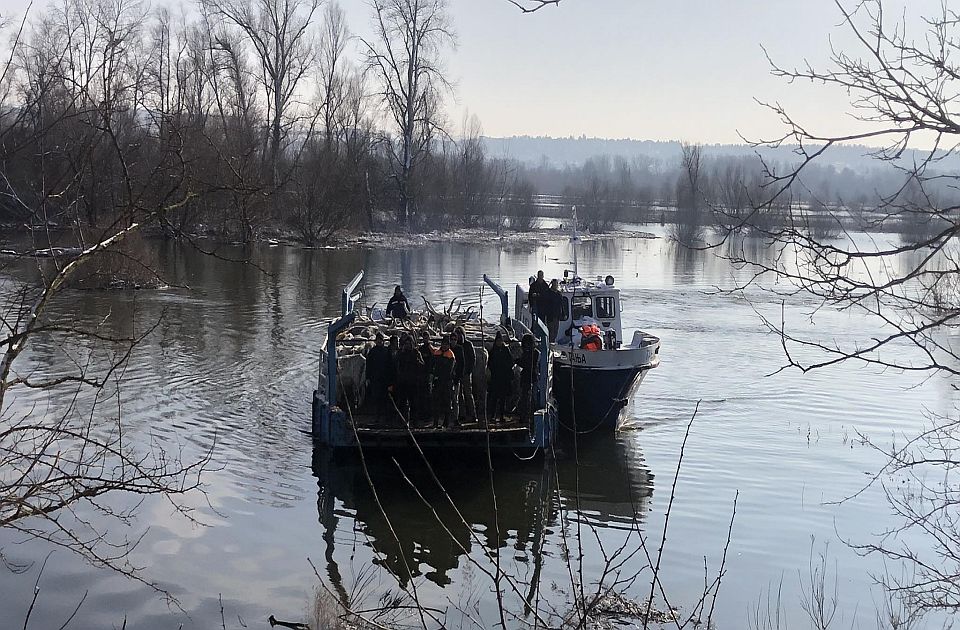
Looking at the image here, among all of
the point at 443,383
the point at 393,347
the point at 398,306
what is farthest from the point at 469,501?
the point at 398,306

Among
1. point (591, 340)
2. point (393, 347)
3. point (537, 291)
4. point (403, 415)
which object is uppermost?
point (537, 291)

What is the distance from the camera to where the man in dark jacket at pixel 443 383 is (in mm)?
16312

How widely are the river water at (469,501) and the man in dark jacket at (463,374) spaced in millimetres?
994

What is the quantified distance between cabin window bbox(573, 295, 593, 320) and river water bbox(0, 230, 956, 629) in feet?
7.80

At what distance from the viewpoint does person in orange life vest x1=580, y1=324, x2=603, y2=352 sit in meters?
19.3

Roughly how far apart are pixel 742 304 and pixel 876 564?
30011 mm

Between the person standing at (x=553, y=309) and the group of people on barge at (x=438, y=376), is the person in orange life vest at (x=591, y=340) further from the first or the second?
the group of people on barge at (x=438, y=376)

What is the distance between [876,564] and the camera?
13656 mm

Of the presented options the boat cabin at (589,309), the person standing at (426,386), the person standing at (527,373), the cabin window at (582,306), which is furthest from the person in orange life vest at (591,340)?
the person standing at (426,386)

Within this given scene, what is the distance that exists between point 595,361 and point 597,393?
31.1 inches

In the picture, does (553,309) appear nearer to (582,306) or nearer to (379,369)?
(582,306)

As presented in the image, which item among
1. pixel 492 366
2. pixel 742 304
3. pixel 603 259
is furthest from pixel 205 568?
pixel 603 259

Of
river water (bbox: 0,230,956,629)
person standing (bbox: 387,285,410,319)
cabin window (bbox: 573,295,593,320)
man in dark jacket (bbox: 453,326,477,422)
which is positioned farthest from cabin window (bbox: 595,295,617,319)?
man in dark jacket (bbox: 453,326,477,422)

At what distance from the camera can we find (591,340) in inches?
763
